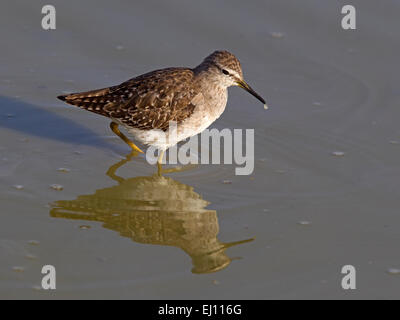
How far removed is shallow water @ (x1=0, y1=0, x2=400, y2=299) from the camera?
6598 millimetres

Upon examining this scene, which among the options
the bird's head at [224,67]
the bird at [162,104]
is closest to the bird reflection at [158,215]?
the bird at [162,104]

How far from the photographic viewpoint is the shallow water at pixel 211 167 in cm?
660

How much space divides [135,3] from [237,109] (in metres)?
2.95

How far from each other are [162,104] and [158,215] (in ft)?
5.52

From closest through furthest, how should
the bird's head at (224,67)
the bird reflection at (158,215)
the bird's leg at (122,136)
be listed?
1. the bird reflection at (158,215)
2. the bird's head at (224,67)
3. the bird's leg at (122,136)

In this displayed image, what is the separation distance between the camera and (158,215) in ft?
24.7

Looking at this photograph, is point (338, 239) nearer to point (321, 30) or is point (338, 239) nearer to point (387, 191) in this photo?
point (387, 191)

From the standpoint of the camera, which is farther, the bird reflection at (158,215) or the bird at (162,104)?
the bird at (162,104)

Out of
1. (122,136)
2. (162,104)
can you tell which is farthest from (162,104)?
(122,136)

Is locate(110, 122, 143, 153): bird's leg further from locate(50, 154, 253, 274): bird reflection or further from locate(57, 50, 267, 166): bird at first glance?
locate(50, 154, 253, 274): bird reflection

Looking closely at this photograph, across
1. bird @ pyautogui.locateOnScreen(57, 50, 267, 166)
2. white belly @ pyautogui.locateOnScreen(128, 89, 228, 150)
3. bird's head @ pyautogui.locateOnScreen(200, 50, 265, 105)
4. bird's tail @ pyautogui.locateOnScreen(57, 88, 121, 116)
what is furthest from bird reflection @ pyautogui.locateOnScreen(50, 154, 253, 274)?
bird's head @ pyautogui.locateOnScreen(200, 50, 265, 105)

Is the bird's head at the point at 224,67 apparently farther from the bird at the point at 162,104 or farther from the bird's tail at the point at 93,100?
the bird's tail at the point at 93,100

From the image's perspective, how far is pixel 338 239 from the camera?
23.6ft
